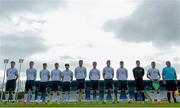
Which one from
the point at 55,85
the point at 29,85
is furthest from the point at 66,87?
the point at 29,85

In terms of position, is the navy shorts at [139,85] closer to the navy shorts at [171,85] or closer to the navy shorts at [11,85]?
the navy shorts at [171,85]

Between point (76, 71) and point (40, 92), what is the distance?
3.13m

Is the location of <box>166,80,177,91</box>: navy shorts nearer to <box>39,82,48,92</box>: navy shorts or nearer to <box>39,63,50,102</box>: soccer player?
<box>39,63,50,102</box>: soccer player

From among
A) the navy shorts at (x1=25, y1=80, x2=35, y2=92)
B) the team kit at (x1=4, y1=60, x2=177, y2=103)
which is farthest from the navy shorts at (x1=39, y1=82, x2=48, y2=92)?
the navy shorts at (x1=25, y1=80, x2=35, y2=92)

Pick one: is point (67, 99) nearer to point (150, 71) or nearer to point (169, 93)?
point (150, 71)

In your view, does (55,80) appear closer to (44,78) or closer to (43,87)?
(44,78)

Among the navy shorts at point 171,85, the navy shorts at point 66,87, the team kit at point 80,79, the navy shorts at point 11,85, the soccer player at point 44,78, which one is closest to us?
the navy shorts at point 171,85

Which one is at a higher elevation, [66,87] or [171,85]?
[66,87]

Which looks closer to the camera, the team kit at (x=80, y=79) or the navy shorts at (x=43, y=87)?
the team kit at (x=80, y=79)

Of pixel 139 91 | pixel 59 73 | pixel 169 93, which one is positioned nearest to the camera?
pixel 169 93

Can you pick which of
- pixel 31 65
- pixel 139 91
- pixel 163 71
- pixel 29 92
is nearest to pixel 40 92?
pixel 29 92

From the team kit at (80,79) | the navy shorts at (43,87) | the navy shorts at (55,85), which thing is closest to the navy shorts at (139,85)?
the team kit at (80,79)

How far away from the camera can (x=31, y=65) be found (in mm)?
22109

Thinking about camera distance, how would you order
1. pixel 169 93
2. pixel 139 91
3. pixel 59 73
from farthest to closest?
pixel 59 73 < pixel 139 91 < pixel 169 93
